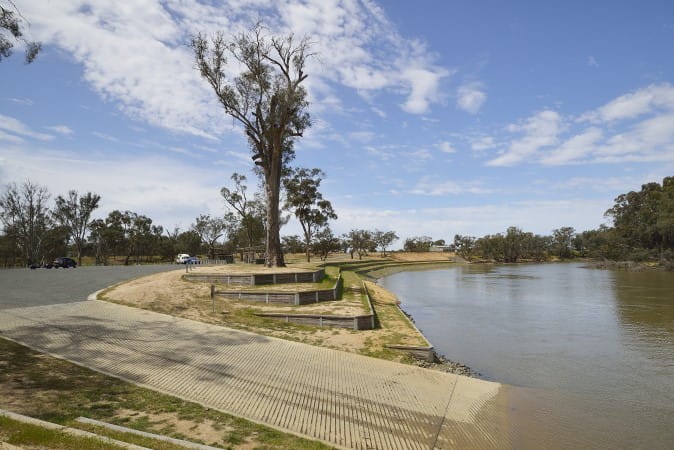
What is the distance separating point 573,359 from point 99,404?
55.9 ft

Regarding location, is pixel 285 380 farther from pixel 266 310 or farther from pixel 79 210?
pixel 79 210

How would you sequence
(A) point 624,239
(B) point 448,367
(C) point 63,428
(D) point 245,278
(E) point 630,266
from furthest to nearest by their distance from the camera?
(A) point 624,239
(E) point 630,266
(D) point 245,278
(B) point 448,367
(C) point 63,428

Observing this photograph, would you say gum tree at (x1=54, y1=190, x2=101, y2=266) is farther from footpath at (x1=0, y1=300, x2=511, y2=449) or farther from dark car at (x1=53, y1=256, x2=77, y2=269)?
footpath at (x1=0, y1=300, x2=511, y2=449)

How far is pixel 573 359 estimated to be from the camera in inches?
648

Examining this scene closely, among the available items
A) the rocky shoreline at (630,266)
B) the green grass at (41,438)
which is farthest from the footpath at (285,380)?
the rocky shoreline at (630,266)

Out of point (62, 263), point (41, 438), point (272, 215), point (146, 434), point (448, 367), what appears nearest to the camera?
point (41, 438)

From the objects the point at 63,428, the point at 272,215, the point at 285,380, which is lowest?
the point at 285,380

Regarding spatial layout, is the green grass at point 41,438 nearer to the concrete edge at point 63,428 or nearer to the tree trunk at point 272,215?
the concrete edge at point 63,428

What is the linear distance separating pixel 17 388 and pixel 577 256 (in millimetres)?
158216

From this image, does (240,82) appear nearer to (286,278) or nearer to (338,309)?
(286,278)

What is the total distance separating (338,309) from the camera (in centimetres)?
2002

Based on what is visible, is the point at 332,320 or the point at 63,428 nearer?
the point at 63,428

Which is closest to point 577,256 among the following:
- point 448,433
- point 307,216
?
point 307,216

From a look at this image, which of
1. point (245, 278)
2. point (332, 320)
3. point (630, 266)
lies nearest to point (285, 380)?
point (332, 320)
